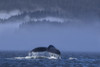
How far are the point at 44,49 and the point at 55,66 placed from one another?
4013 centimetres

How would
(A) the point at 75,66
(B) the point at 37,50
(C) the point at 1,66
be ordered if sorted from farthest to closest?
(B) the point at 37,50 < (A) the point at 75,66 < (C) the point at 1,66

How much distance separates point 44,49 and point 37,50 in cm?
401

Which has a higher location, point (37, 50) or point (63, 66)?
point (37, 50)

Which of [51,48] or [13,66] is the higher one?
[51,48]

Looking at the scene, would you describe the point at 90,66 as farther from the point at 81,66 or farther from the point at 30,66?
the point at 30,66

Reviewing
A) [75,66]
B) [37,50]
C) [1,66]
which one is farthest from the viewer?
[37,50]

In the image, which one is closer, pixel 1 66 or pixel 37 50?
pixel 1 66

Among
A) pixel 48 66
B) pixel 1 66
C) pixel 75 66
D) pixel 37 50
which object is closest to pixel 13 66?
pixel 1 66

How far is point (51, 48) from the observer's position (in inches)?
5256

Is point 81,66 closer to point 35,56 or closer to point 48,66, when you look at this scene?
point 48,66

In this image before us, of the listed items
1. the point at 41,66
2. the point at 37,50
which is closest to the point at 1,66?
the point at 41,66

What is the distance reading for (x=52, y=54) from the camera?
133 meters

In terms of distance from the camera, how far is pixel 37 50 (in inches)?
5103

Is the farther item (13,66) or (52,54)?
(52,54)
